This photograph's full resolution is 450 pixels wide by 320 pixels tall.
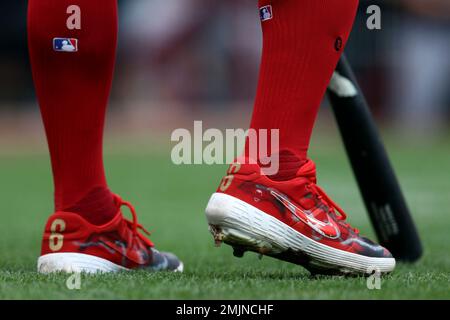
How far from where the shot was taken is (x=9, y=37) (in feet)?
46.2

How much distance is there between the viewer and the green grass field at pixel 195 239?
143 cm

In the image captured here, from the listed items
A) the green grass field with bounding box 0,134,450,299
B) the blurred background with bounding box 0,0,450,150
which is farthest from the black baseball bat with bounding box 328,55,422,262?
the blurred background with bounding box 0,0,450,150

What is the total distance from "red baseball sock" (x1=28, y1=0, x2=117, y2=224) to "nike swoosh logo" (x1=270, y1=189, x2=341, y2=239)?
418mm

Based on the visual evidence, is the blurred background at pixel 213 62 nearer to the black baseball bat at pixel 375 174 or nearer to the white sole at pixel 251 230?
the black baseball bat at pixel 375 174

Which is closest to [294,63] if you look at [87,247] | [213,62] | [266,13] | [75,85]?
[266,13]

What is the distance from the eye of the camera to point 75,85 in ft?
5.63

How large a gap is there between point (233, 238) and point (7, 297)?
1.33 feet

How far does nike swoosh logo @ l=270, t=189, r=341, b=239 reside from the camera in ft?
5.17

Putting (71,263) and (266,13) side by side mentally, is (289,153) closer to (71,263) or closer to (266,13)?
(266,13)

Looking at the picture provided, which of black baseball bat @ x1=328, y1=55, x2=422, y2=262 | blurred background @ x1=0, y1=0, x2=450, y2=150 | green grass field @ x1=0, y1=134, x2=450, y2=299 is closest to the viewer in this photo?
green grass field @ x1=0, y1=134, x2=450, y2=299

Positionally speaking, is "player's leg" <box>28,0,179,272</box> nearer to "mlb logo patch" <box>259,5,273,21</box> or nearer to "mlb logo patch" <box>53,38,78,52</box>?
"mlb logo patch" <box>53,38,78,52</box>

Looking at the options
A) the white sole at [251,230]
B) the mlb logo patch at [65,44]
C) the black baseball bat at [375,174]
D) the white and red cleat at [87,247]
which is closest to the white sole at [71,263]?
the white and red cleat at [87,247]
